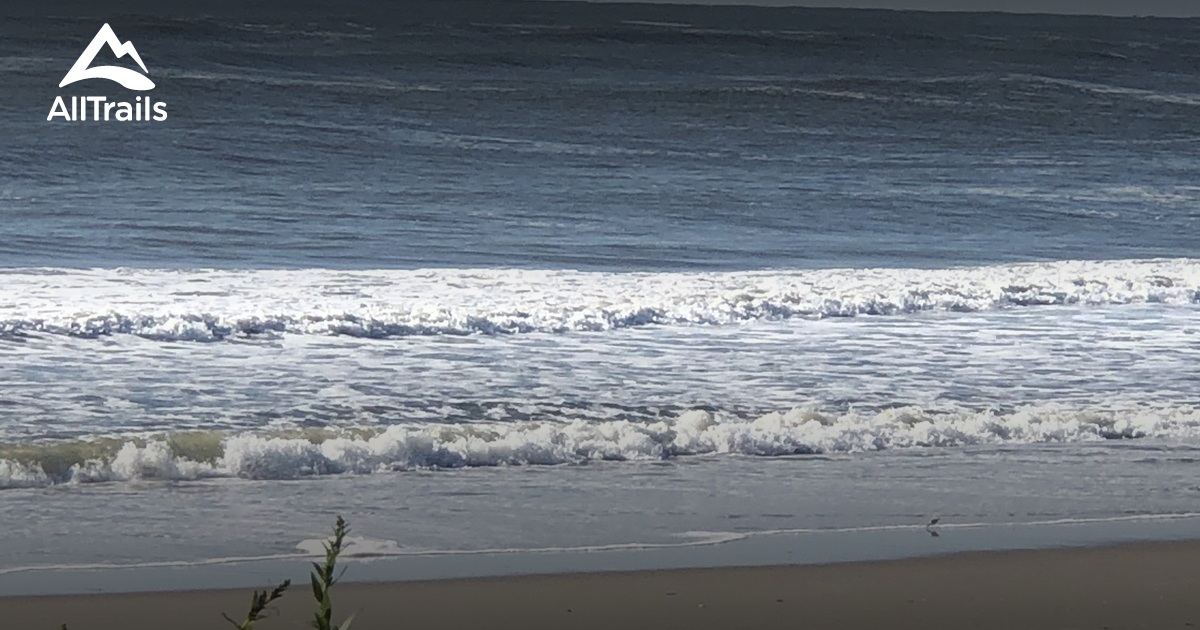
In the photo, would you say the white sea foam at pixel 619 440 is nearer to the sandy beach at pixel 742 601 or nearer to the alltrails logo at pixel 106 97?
the sandy beach at pixel 742 601

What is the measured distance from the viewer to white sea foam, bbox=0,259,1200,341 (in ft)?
36.1

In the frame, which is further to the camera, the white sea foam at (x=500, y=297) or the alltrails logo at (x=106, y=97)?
the alltrails logo at (x=106, y=97)

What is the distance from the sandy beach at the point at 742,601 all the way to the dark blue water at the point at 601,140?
12995 mm

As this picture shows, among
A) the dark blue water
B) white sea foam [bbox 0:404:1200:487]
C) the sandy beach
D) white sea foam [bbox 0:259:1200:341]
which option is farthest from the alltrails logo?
the sandy beach

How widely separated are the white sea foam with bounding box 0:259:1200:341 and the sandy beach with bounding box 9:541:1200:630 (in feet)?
20.9

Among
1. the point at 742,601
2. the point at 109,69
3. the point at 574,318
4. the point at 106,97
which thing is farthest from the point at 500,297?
the point at 109,69

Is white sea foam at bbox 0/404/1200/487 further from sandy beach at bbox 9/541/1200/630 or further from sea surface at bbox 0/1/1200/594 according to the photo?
sandy beach at bbox 9/541/1200/630

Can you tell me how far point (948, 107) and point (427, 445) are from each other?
34152mm

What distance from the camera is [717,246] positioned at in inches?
815

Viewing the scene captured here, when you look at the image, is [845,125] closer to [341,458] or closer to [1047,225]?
[1047,225]

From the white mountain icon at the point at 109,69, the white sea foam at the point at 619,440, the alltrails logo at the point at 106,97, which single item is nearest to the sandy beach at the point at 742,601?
the white sea foam at the point at 619,440

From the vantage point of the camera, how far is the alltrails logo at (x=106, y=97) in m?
33.4

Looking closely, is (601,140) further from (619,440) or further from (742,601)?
(742,601)

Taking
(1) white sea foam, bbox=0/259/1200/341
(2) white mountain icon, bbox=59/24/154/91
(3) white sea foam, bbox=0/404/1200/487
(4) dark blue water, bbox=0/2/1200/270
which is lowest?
(3) white sea foam, bbox=0/404/1200/487
